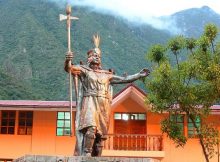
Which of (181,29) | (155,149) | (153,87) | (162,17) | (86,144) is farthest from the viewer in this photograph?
(162,17)

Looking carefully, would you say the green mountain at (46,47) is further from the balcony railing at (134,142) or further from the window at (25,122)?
the balcony railing at (134,142)

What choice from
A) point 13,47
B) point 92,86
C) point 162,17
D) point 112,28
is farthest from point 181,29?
point 92,86

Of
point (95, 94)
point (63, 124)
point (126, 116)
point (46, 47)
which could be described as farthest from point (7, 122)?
point (46, 47)

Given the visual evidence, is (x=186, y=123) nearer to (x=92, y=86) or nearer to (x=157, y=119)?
(x=157, y=119)

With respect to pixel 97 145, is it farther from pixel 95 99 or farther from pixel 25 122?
pixel 25 122

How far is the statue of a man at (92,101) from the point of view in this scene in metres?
8.32

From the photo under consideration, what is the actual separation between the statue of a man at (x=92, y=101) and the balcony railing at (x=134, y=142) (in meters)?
13.6

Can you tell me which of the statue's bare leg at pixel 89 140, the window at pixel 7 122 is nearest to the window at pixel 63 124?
the window at pixel 7 122

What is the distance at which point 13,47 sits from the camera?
59938mm

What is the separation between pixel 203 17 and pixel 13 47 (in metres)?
86.8

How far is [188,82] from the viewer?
1698 centimetres

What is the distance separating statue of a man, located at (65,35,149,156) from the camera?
27.3ft

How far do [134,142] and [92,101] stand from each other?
15.0m

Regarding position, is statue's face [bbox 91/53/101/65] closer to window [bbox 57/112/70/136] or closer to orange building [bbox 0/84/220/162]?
orange building [bbox 0/84/220/162]
